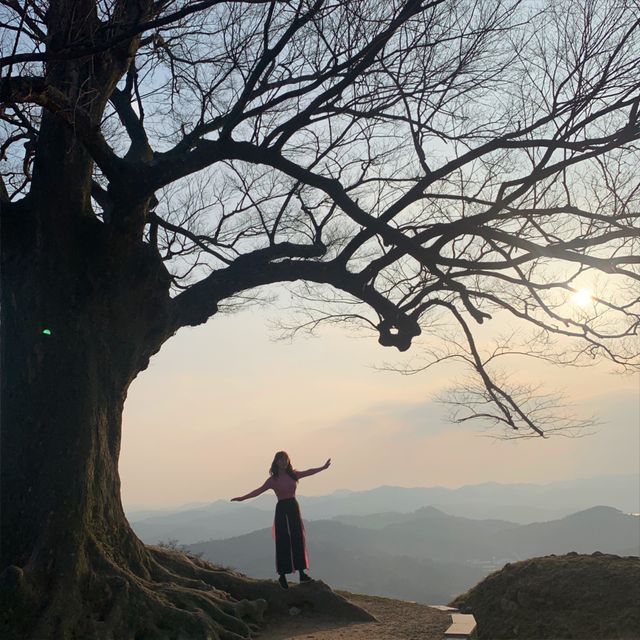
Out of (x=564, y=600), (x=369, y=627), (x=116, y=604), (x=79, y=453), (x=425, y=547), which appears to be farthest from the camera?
(x=425, y=547)

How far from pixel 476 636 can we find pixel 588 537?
61.6 m

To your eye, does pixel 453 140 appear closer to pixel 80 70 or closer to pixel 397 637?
pixel 80 70

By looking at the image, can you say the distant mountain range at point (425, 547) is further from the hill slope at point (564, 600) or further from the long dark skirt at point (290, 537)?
the hill slope at point (564, 600)

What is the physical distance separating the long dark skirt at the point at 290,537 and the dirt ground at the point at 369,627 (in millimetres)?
638

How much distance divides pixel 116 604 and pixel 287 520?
240 cm

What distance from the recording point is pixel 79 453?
573 centimetres

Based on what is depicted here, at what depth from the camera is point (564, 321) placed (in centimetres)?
741

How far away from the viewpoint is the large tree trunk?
523cm

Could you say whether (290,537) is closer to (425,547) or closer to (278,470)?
(278,470)

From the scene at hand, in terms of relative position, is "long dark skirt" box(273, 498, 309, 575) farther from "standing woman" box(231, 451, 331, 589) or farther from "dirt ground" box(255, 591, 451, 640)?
"dirt ground" box(255, 591, 451, 640)

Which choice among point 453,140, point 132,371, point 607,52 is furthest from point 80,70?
point 607,52

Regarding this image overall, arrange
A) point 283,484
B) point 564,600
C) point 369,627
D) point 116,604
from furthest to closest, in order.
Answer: point 283,484
point 369,627
point 116,604
point 564,600

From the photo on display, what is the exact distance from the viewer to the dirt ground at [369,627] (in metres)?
5.93

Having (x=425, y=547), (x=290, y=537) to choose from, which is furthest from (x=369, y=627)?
(x=425, y=547)
